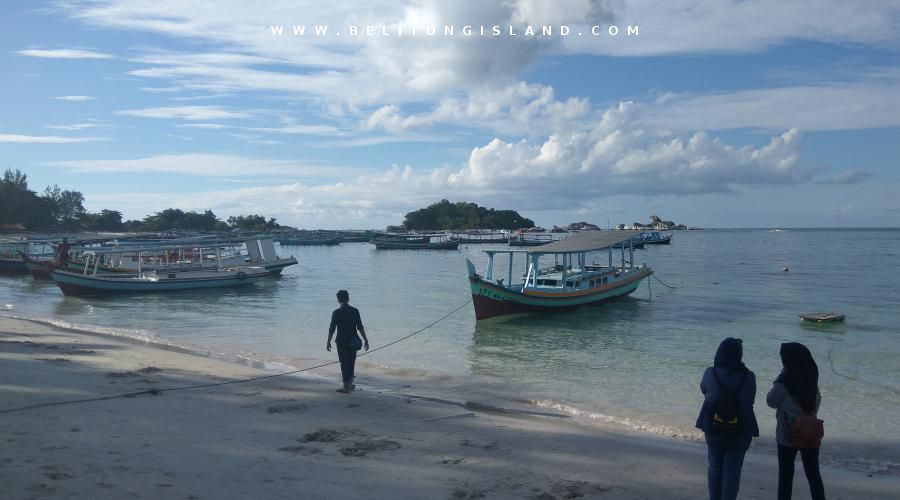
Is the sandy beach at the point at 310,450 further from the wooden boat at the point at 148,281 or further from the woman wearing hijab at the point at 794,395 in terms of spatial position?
the wooden boat at the point at 148,281

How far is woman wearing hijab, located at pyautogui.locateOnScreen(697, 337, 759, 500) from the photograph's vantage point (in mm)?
5105

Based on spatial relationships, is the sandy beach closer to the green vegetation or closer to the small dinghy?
the small dinghy

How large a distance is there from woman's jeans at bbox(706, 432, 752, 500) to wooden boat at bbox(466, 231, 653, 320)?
17.8 metres

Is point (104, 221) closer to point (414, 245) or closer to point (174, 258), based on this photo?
point (414, 245)

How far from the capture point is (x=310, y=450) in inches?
284

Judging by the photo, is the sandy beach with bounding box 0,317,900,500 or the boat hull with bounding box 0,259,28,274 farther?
the boat hull with bounding box 0,259,28,274

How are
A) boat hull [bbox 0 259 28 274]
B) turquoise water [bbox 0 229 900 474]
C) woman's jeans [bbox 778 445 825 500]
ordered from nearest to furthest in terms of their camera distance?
woman's jeans [bbox 778 445 825 500] < turquoise water [bbox 0 229 900 474] < boat hull [bbox 0 259 28 274]

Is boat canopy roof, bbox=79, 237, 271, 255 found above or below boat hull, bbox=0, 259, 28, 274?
above

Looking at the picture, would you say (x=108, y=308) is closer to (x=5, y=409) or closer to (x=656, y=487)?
(x=5, y=409)

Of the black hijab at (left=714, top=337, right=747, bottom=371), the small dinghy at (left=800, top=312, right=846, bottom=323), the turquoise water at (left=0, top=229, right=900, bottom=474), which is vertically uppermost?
the black hijab at (left=714, top=337, right=747, bottom=371)

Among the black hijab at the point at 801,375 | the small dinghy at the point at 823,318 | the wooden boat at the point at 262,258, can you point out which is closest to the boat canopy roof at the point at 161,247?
the wooden boat at the point at 262,258

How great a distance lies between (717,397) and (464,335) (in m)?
16.5

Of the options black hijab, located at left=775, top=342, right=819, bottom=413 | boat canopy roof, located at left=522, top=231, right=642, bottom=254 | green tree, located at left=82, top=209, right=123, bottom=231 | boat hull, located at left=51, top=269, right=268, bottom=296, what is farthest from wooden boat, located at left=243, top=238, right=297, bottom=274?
green tree, located at left=82, top=209, right=123, bottom=231

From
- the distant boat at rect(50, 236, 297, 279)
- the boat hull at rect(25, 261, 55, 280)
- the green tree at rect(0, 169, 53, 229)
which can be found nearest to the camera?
the distant boat at rect(50, 236, 297, 279)
